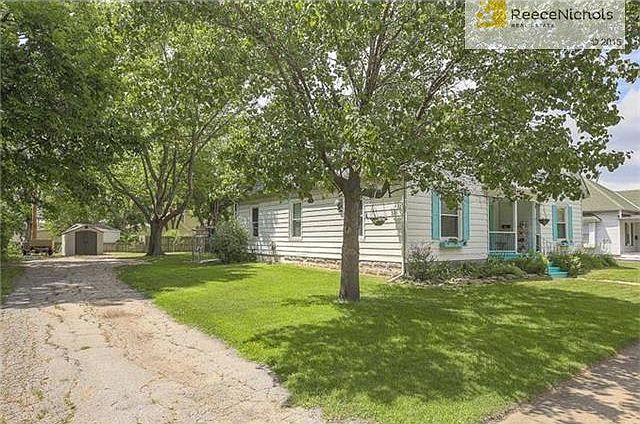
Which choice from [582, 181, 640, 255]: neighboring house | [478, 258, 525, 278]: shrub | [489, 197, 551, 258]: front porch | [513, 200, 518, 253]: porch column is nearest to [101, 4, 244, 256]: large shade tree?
[478, 258, 525, 278]: shrub

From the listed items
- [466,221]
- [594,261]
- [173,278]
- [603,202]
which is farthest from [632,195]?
[173,278]

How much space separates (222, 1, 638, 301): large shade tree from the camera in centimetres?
613

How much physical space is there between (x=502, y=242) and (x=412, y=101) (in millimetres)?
10710

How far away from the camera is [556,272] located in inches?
559

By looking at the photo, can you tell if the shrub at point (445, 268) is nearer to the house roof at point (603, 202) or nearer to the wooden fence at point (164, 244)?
the house roof at point (603, 202)

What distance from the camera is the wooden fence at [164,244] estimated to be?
34.3 meters

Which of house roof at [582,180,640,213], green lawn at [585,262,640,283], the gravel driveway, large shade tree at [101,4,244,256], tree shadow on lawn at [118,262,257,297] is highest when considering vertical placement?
large shade tree at [101,4,244,256]

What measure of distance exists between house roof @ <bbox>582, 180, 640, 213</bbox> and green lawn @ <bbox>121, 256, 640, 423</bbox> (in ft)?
54.4

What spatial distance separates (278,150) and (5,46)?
976cm

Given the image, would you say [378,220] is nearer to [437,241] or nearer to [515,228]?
[437,241]

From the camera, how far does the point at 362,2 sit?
6230 mm

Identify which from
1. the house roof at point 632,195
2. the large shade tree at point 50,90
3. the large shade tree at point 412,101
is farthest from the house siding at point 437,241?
the house roof at point 632,195

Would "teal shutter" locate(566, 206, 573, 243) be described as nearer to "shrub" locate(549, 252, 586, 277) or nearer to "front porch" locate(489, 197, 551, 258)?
"front porch" locate(489, 197, 551, 258)

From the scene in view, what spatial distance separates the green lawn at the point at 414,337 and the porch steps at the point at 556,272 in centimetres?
285
